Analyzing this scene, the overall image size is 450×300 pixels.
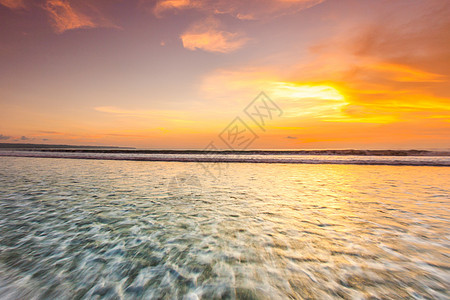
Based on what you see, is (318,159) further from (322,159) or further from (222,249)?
(222,249)

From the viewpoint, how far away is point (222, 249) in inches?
142

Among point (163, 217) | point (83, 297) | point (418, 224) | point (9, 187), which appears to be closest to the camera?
point (83, 297)

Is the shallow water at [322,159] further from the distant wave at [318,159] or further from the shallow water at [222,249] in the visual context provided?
the shallow water at [222,249]

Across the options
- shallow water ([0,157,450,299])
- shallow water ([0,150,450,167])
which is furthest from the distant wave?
shallow water ([0,157,450,299])

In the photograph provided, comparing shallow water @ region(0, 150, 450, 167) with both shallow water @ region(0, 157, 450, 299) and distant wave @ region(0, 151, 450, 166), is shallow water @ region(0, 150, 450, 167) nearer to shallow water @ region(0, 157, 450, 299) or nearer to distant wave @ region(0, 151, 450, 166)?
distant wave @ region(0, 151, 450, 166)

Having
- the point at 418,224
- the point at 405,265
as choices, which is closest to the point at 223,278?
the point at 405,265

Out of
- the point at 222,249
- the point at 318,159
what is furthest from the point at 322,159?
the point at 222,249

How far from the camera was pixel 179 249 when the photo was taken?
3.60 metres

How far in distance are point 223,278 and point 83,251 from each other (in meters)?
2.64

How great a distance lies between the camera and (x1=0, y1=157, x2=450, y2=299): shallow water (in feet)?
8.48

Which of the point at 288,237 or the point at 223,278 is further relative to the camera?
the point at 288,237

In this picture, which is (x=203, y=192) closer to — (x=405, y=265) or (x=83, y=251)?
(x=83, y=251)

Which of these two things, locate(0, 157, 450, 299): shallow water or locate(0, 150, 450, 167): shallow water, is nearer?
locate(0, 157, 450, 299): shallow water

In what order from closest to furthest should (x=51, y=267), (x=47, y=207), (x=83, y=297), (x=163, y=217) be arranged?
(x=83, y=297) < (x=51, y=267) < (x=163, y=217) < (x=47, y=207)
